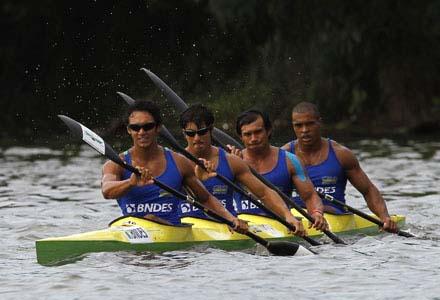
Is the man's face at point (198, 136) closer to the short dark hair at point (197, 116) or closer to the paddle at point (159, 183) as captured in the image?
the short dark hair at point (197, 116)

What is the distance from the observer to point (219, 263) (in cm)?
1205

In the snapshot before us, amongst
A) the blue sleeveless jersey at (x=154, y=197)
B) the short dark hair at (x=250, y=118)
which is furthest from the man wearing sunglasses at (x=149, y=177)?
the short dark hair at (x=250, y=118)

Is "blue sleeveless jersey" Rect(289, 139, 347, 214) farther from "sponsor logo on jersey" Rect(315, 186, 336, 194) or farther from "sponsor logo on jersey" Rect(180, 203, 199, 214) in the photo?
"sponsor logo on jersey" Rect(180, 203, 199, 214)

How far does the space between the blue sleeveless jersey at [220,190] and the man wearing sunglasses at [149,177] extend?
61 cm

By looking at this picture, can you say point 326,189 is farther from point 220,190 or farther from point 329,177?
point 220,190

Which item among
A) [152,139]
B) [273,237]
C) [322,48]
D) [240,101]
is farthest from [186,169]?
[322,48]

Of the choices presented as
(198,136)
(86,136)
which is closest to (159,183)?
(86,136)

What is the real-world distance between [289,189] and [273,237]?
859 mm

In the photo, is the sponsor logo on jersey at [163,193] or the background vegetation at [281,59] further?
the background vegetation at [281,59]

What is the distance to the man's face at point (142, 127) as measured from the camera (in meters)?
12.0

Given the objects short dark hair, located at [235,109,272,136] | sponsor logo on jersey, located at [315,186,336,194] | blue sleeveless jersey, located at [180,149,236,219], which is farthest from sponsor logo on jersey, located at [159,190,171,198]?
sponsor logo on jersey, located at [315,186,336,194]

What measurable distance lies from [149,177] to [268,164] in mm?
2450

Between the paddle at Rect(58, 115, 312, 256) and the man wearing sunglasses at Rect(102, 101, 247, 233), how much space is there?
110 millimetres

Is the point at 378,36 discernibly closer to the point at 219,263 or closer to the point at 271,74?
the point at 271,74
